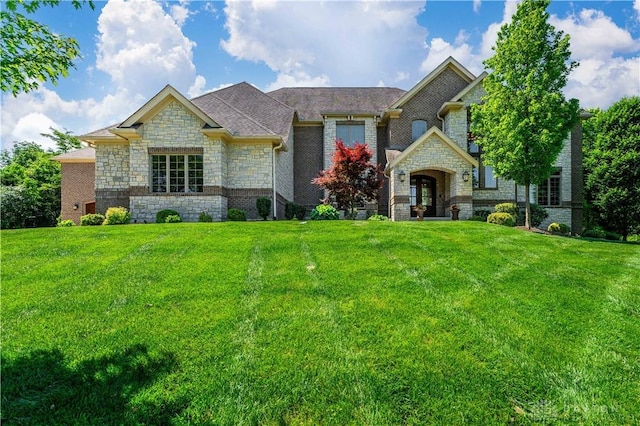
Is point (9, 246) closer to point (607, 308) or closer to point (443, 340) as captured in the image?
point (443, 340)

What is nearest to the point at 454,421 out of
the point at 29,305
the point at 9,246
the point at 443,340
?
the point at 443,340

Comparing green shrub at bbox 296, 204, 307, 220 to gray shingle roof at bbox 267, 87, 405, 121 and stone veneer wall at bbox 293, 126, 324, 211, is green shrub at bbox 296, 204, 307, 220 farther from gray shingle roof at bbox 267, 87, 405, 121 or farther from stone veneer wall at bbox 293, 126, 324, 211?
gray shingle roof at bbox 267, 87, 405, 121

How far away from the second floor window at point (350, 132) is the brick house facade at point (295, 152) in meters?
0.07

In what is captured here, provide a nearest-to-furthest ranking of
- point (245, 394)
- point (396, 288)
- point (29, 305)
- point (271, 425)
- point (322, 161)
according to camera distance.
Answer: point (271, 425) → point (245, 394) → point (29, 305) → point (396, 288) → point (322, 161)

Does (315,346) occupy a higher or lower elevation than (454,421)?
higher

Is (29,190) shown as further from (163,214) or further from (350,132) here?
(350,132)

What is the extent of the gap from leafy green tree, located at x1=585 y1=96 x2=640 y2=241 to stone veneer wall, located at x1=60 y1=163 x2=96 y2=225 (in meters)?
28.7

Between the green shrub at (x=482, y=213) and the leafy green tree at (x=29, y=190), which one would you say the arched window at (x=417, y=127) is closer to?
the green shrub at (x=482, y=213)

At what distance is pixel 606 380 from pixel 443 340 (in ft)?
5.70

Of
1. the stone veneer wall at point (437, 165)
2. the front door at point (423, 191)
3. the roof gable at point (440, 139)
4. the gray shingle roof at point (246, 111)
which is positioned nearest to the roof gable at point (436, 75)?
the roof gable at point (440, 139)

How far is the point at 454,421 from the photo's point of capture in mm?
3412

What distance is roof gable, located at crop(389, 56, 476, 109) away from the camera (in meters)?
21.4

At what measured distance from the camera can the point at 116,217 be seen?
14672 millimetres

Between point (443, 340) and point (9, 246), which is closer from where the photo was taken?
point (443, 340)
